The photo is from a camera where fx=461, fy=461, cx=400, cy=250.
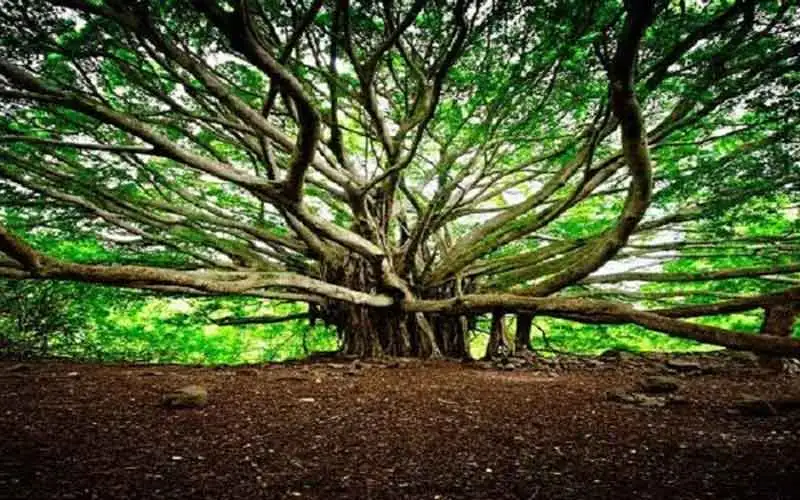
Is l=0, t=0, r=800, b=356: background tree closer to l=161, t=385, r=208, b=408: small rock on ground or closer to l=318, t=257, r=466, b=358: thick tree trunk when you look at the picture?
l=318, t=257, r=466, b=358: thick tree trunk

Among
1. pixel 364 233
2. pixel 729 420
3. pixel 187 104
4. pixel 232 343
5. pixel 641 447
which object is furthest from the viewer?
pixel 232 343

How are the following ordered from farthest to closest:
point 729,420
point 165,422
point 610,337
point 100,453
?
point 610,337 → point 729,420 → point 165,422 → point 100,453

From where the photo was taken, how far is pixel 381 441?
2201 millimetres

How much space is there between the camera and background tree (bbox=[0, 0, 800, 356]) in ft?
9.57

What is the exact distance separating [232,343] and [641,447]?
11470 millimetres

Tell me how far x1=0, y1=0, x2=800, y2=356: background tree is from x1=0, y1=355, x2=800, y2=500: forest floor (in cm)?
69

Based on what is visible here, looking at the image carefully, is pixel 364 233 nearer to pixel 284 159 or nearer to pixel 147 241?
pixel 284 159

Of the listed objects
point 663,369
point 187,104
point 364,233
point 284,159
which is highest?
point 187,104

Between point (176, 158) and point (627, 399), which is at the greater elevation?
point (176, 158)

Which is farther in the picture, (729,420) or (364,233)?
(364,233)

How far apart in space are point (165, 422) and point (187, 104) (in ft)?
11.8

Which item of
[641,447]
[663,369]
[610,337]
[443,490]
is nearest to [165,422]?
[443,490]

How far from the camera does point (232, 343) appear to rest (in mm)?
12062

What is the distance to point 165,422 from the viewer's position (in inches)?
92.8
